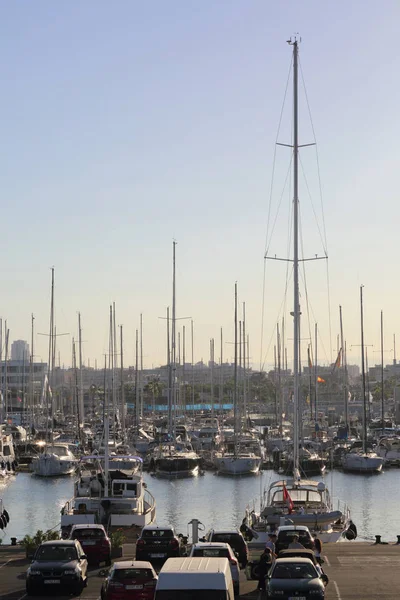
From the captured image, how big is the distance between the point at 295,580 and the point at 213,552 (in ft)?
11.3

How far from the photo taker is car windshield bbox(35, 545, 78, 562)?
2856cm

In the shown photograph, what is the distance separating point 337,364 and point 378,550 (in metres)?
77.0

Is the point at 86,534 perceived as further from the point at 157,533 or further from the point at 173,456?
the point at 173,456

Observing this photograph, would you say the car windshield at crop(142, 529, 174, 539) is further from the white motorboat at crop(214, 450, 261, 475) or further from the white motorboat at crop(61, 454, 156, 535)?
the white motorboat at crop(214, 450, 261, 475)

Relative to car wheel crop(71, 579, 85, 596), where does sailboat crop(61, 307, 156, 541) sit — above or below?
above

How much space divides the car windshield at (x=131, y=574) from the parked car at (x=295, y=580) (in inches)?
120

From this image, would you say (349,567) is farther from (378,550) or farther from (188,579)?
(188,579)

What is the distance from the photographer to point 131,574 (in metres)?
25.1

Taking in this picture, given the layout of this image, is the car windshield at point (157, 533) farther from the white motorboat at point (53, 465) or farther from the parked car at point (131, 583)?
the white motorboat at point (53, 465)

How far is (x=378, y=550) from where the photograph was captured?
37.1 meters

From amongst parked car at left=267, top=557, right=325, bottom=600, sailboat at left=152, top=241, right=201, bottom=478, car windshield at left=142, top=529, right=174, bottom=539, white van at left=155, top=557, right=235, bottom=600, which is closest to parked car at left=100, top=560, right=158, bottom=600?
parked car at left=267, top=557, right=325, bottom=600

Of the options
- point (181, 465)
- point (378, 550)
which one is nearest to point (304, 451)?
point (181, 465)

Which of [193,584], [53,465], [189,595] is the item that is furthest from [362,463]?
[189,595]

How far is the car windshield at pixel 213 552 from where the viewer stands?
89.1ft
